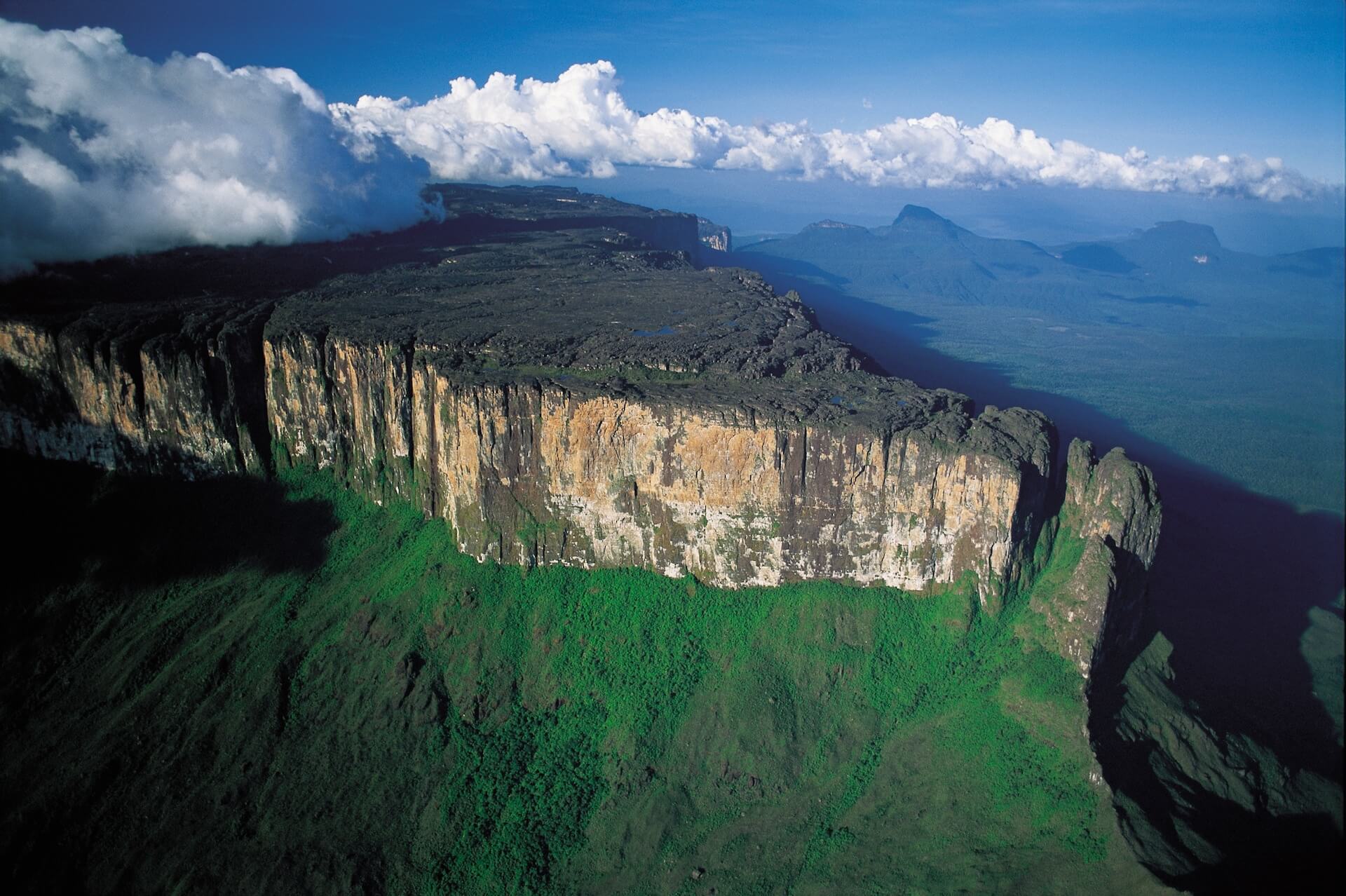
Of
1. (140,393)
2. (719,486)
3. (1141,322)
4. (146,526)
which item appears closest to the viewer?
(719,486)

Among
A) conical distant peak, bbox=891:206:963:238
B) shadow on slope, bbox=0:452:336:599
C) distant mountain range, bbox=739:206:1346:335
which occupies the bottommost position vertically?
shadow on slope, bbox=0:452:336:599

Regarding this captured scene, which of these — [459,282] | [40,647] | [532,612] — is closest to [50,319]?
[40,647]

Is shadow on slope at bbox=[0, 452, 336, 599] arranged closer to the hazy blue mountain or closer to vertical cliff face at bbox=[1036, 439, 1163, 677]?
vertical cliff face at bbox=[1036, 439, 1163, 677]

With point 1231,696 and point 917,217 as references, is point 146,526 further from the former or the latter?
point 917,217

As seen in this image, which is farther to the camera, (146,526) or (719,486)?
(146,526)

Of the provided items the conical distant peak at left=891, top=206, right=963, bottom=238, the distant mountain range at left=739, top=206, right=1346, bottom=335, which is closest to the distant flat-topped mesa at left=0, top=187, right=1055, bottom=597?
the distant mountain range at left=739, top=206, right=1346, bottom=335

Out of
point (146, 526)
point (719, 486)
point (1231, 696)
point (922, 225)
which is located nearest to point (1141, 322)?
point (922, 225)
